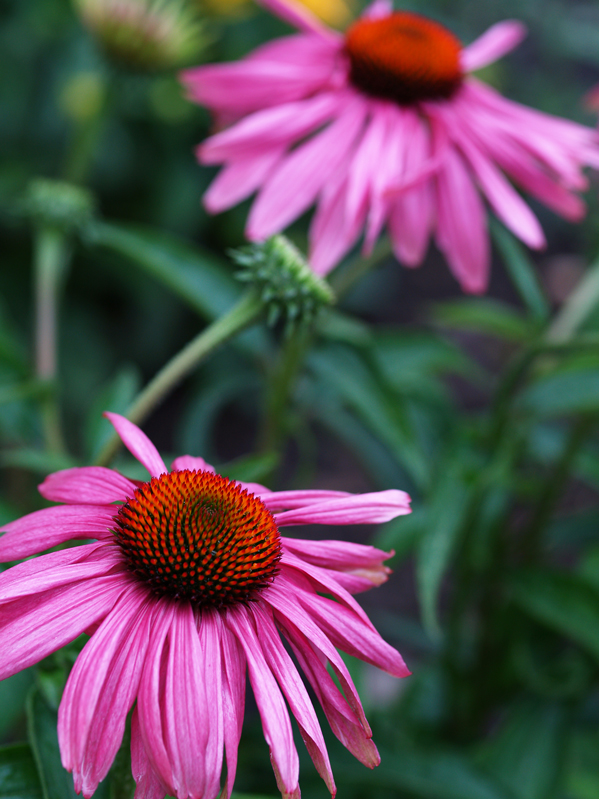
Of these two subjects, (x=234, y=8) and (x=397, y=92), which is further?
(x=234, y=8)

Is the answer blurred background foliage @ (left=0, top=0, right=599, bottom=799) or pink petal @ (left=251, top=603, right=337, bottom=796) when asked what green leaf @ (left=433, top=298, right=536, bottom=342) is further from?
pink petal @ (left=251, top=603, right=337, bottom=796)

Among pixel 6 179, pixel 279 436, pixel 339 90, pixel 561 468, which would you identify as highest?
pixel 6 179

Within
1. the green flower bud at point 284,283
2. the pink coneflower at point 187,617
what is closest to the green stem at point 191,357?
the green flower bud at point 284,283

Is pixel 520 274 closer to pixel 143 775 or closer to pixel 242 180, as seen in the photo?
pixel 242 180

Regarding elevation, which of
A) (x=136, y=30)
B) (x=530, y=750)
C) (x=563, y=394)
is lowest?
(x=530, y=750)

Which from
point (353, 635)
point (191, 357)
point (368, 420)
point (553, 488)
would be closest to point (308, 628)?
point (353, 635)

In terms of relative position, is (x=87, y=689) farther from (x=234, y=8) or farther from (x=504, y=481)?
(x=234, y=8)

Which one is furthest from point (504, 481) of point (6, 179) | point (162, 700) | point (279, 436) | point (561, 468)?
point (6, 179)
